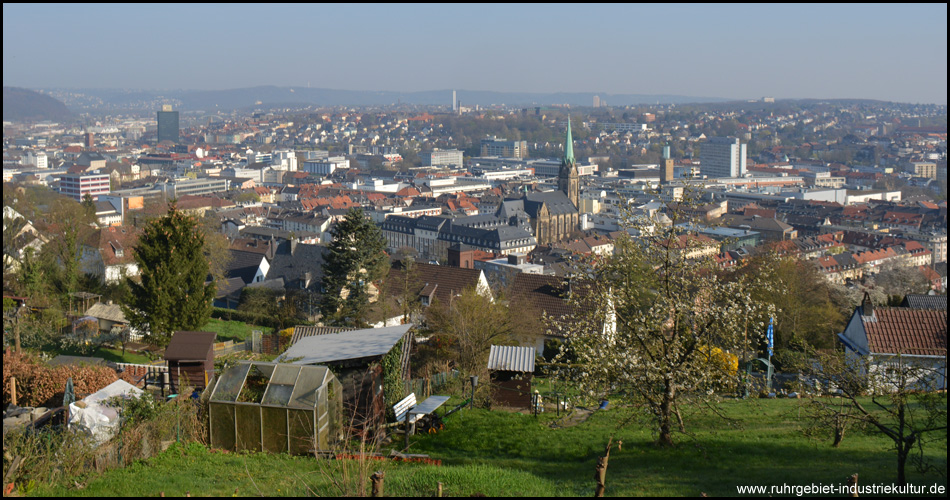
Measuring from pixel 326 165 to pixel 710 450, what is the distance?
353 feet

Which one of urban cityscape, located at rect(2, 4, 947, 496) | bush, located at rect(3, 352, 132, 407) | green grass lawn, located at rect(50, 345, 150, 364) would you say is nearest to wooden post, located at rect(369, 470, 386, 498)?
urban cityscape, located at rect(2, 4, 947, 496)

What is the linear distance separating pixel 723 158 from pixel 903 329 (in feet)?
368

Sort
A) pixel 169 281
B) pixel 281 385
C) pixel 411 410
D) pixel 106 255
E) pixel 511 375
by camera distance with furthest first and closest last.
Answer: pixel 106 255
pixel 169 281
pixel 511 375
pixel 411 410
pixel 281 385

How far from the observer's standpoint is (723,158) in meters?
123

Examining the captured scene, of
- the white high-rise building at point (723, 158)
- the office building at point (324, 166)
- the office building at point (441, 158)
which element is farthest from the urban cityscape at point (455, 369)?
the office building at point (441, 158)

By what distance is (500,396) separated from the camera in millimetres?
12195

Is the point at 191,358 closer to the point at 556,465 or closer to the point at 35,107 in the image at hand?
the point at 556,465

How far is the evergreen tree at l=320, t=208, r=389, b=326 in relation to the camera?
63.4 feet

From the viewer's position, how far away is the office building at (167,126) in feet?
545

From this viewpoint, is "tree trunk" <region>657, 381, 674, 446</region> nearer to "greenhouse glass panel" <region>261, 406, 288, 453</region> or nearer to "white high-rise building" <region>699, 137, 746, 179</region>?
"greenhouse glass panel" <region>261, 406, 288, 453</region>

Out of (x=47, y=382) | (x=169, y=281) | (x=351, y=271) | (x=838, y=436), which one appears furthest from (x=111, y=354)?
(x=838, y=436)

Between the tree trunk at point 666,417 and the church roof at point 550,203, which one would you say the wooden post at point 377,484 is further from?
the church roof at point 550,203

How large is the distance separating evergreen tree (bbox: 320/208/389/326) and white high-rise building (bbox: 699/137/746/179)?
107 metres

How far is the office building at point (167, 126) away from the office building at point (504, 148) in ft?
208
